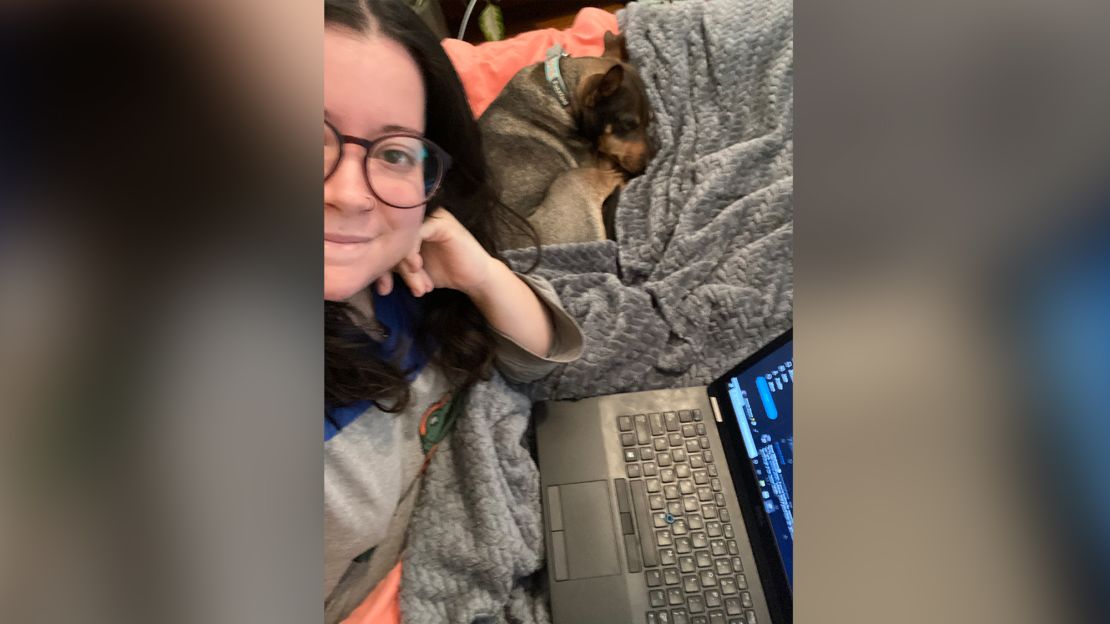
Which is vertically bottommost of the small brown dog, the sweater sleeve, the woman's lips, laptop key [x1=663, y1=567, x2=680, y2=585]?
laptop key [x1=663, y1=567, x2=680, y2=585]

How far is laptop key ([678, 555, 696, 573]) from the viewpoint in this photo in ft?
1.51

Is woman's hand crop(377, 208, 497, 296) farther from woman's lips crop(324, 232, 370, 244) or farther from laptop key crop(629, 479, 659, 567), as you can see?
laptop key crop(629, 479, 659, 567)

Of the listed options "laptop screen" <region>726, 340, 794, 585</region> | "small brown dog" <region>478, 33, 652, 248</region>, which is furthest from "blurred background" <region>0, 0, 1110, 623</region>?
"small brown dog" <region>478, 33, 652, 248</region>

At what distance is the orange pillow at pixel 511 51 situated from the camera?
47 centimetres

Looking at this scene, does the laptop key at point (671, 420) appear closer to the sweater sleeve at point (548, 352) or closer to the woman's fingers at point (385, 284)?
the sweater sleeve at point (548, 352)

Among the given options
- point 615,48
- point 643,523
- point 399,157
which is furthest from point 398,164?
point 643,523

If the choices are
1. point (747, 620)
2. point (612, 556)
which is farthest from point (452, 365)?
point (747, 620)

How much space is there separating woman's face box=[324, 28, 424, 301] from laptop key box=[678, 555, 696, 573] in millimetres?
332

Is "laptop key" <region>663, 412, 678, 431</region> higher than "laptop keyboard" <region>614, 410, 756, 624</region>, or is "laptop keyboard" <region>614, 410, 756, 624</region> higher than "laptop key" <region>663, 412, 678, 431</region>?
"laptop key" <region>663, 412, 678, 431</region>

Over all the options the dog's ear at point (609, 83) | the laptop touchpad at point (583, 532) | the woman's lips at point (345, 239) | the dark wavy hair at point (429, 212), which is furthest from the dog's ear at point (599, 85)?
the laptop touchpad at point (583, 532)

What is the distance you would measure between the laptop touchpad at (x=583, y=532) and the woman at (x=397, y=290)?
0.11 meters

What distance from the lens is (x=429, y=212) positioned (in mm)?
453

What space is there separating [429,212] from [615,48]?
23 centimetres
